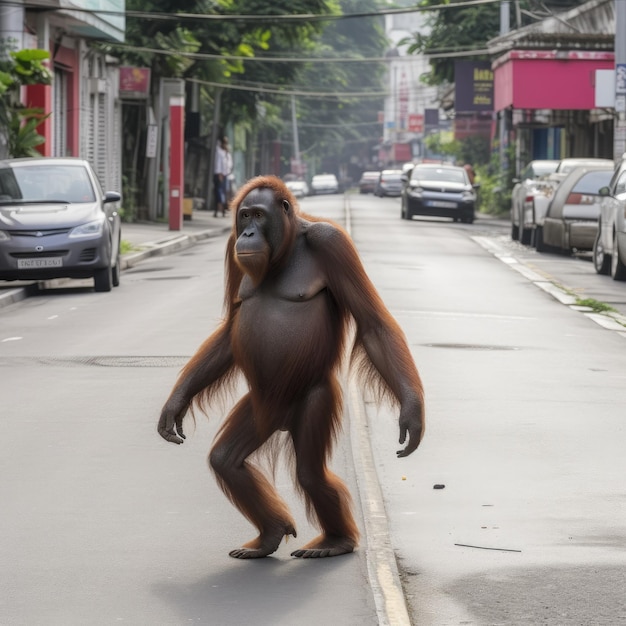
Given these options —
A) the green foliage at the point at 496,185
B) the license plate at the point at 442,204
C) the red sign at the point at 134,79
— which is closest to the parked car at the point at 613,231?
the red sign at the point at 134,79

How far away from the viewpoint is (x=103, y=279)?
20766mm

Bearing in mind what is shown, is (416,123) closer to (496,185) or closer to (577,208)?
(496,185)

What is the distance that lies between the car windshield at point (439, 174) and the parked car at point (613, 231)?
2038cm

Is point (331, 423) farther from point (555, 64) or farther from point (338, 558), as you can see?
point (555, 64)

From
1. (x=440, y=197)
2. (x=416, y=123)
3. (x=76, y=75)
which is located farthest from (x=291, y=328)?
(x=416, y=123)

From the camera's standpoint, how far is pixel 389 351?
5.77 metres

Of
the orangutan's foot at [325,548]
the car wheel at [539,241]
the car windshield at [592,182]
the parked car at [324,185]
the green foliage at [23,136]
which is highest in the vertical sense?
the green foliage at [23,136]

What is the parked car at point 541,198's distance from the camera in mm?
30000

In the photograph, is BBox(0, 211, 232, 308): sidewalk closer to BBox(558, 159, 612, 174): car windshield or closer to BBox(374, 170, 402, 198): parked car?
BBox(558, 159, 612, 174): car windshield

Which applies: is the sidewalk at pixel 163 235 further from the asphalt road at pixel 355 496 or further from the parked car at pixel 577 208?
the asphalt road at pixel 355 496

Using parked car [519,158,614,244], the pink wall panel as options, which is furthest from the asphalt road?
the pink wall panel

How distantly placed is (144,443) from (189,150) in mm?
45536

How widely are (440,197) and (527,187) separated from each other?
1207cm

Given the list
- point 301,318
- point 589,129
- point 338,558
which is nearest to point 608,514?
point 338,558
